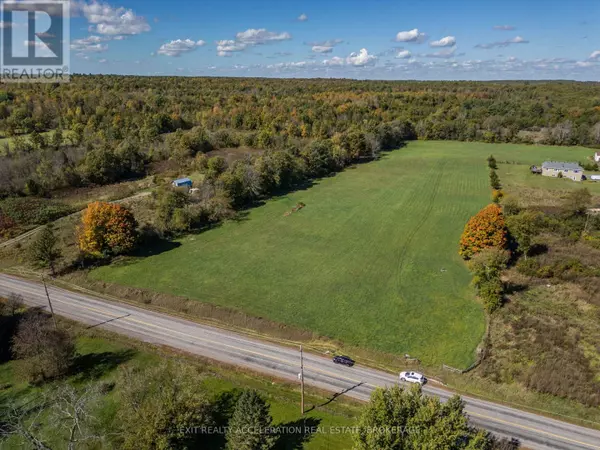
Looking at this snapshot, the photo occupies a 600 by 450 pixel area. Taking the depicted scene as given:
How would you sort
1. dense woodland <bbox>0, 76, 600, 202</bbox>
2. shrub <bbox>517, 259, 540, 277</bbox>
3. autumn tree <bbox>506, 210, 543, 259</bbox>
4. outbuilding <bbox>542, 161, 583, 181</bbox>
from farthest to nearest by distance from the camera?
outbuilding <bbox>542, 161, 583, 181</bbox>, dense woodland <bbox>0, 76, 600, 202</bbox>, autumn tree <bbox>506, 210, 543, 259</bbox>, shrub <bbox>517, 259, 540, 277</bbox>

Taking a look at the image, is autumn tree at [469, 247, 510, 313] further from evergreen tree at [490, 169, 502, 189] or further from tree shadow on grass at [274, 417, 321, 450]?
evergreen tree at [490, 169, 502, 189]

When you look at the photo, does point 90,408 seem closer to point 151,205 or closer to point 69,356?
point 69,356

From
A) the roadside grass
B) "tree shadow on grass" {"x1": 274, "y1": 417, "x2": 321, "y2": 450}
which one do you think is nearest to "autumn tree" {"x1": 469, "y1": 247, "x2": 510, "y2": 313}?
the roadside grass

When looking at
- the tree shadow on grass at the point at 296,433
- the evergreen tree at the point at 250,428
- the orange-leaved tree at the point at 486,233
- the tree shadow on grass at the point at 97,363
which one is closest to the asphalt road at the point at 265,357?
the tree shadow on grass at the point at 97,363

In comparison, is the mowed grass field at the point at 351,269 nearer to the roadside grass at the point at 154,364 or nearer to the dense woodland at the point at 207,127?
the roadside grass at the point at 154,364

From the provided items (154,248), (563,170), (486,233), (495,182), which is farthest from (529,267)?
(563,170)

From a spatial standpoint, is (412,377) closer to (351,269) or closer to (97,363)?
(351,269)
